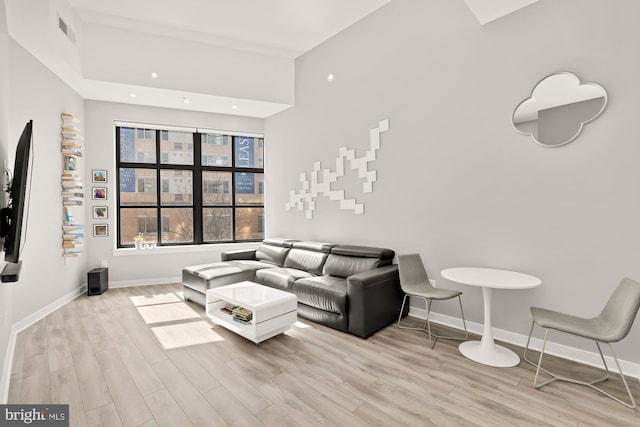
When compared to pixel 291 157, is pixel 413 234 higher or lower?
lower

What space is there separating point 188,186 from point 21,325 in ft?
10.2

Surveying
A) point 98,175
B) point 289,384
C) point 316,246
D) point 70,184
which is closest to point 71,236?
point 70,184

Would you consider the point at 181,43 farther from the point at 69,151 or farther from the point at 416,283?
the point at 416,283

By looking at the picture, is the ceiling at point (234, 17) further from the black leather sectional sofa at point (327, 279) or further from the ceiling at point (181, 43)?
the black leather sectional sofa at point (327, 279)

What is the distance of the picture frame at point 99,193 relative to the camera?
16.8 feet

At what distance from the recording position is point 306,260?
4.63 metres

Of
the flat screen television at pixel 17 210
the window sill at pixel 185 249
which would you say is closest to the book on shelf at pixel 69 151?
the window sill at pixel 185 249

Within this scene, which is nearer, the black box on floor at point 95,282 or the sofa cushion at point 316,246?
the sofa cushion at point 316,246

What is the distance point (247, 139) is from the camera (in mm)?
6453

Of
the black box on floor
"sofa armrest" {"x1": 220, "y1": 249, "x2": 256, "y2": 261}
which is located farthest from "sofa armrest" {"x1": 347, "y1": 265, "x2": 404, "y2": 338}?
the black box on floor

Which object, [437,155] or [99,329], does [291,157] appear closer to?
[437,155]

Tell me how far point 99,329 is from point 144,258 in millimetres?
2140

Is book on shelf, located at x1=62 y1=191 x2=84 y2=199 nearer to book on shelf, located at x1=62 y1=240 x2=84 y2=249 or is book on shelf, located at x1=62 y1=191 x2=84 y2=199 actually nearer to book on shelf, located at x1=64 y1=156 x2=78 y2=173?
book on shelf, located at x1=64 y1=156 x2=78 y2=173

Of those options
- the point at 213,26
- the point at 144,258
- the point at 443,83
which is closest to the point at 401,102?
the point at 443,83
